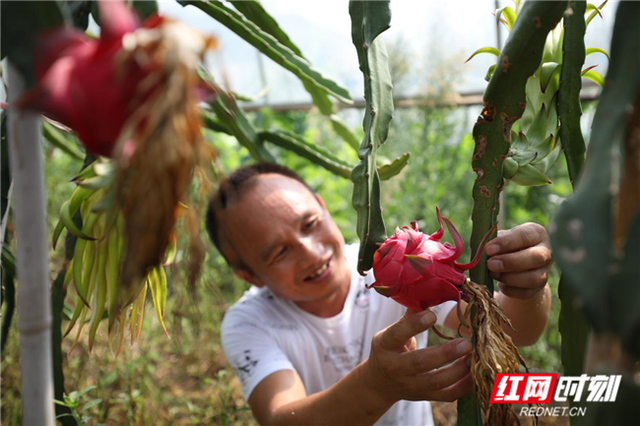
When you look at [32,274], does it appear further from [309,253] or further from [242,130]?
[242,130]

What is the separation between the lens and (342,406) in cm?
81

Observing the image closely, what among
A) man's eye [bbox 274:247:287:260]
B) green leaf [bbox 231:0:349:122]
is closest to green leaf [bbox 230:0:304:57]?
green leaf [bbox 231:0:349:122]

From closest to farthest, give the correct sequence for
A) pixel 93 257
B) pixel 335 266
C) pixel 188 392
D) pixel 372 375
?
pixel 93 257, pixel 372 375, pixel 335 266, pixel 188 392

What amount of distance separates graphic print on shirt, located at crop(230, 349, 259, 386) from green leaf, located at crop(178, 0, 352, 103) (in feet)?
1.75

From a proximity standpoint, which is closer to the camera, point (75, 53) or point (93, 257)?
point (75, 53)

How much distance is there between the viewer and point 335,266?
109cm

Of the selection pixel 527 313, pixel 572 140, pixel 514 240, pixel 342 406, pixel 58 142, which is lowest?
pixel 342 406

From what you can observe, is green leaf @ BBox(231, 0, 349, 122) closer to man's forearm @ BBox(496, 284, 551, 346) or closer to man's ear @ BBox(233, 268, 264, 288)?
man's ear @ BBox(233, 268, 264, 288)

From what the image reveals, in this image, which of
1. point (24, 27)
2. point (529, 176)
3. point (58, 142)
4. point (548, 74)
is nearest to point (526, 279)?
→ point (529, 176)

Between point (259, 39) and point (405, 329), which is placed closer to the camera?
point (405, 329)

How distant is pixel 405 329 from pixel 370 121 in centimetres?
25

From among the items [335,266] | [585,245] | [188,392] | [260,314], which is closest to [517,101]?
[585,245]

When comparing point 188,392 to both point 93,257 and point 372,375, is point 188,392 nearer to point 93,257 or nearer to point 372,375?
point 372,375

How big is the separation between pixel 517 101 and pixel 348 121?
84.2 inches
